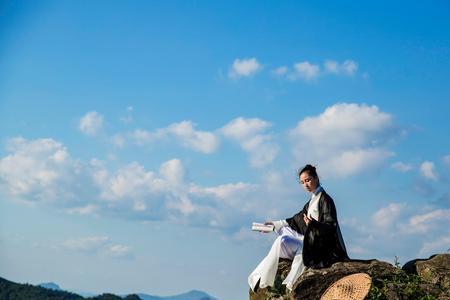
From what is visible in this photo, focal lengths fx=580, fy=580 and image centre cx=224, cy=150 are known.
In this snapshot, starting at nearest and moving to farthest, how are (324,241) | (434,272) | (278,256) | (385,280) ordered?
(385,280) → (434,272) → (324,241) → (278,256)

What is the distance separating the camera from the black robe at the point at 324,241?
43.3 feet

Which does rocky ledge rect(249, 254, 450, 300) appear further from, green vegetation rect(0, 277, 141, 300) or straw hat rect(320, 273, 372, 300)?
green vegetation rect(0, 277, 141, 300)

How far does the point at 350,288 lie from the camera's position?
12.0 metres

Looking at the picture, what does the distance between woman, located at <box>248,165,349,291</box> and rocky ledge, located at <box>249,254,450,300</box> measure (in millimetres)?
361

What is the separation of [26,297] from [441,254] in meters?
186

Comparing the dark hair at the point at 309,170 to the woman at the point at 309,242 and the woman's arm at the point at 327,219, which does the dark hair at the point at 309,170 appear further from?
the woman's arm at the point at 327,219

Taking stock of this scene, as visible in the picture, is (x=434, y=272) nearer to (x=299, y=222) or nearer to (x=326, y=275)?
(x=326, y=275)

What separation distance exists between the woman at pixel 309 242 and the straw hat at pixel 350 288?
90 cm

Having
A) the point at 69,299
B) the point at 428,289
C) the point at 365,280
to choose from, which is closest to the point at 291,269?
the point at 365,280

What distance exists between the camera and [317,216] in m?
14.1

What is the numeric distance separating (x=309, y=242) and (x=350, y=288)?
1.67 metres

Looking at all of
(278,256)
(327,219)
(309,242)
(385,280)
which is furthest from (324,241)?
(385,280)

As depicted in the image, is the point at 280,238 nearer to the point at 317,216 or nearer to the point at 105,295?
the point at 317,216

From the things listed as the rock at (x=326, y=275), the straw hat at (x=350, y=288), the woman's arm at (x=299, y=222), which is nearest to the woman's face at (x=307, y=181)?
the woman's arm at (x=299, y=222)
